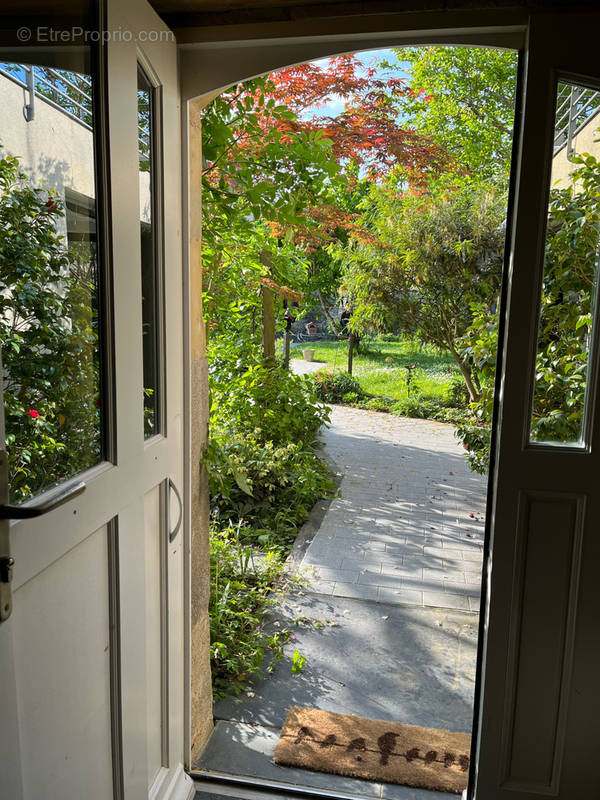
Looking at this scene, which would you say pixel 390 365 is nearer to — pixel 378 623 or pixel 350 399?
pixel 350 399

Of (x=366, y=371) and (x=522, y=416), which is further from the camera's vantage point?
(x=366, y=371)

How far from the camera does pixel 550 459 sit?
5.99ft

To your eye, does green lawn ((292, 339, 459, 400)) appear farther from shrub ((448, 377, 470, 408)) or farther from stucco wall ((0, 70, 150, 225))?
stucco wall ((0, 70, 150, 225))

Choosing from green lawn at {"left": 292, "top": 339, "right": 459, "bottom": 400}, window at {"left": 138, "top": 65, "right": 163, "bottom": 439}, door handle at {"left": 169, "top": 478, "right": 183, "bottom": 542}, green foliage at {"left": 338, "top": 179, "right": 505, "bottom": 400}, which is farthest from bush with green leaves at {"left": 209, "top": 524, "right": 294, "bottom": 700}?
green lawn at {"left": 292, "top": 339, "right": 459, "bottom": 400}

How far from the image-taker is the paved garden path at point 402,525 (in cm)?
397

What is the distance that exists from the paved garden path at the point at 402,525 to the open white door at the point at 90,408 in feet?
7.68

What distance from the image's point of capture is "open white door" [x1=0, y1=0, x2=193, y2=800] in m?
1.16

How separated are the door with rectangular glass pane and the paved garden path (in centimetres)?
176

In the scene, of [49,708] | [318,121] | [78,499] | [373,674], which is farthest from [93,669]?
[318,121]

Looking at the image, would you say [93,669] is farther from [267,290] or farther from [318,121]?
[267,290]

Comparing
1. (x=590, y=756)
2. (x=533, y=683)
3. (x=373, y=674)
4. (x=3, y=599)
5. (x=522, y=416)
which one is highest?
(x=522, y=416)

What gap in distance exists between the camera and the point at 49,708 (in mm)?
1225

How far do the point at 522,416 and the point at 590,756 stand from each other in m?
1.05

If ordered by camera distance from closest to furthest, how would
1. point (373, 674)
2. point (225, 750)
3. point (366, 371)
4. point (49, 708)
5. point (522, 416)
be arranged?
point (49, 708)
point (522, 416)
point (225, 750)
point (373, 674)
point (366, 371)
